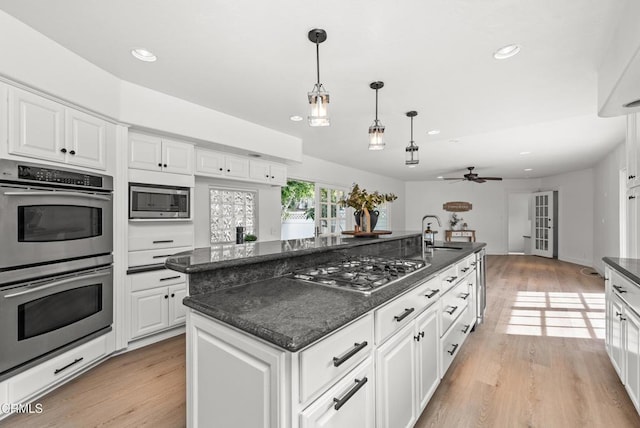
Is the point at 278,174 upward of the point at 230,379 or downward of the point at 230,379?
upward

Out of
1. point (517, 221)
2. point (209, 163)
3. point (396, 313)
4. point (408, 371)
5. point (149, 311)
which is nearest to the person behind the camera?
point (396, 313)

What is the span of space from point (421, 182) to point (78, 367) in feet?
31.8

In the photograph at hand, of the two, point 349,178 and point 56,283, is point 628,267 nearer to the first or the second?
point 56,283

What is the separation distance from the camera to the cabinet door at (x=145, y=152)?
2.80 metres

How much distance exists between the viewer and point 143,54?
2.24 metres

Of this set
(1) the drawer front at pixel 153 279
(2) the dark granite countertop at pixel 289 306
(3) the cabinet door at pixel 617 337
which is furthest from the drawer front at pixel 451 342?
(1) the drawer front at pixel 153 279

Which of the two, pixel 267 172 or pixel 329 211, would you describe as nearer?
pixel 267 172

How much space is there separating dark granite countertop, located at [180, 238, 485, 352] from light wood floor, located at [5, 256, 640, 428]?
3.59ft

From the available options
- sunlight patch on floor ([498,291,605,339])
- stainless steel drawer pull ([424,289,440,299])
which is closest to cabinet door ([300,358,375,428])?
stainless steel drawer pull ([424,289,440,299])

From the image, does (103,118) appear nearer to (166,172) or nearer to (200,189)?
(166,172)

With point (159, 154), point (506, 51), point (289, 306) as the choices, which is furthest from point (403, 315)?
point (159, 154)

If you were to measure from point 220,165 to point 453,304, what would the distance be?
290 cm

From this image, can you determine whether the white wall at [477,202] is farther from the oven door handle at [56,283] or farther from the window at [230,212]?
the oven door handle at [56,283]

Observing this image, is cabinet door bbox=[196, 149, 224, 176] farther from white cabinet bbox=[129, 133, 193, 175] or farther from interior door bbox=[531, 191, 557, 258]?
interior door bbox=[531, 191, 557, 258]
